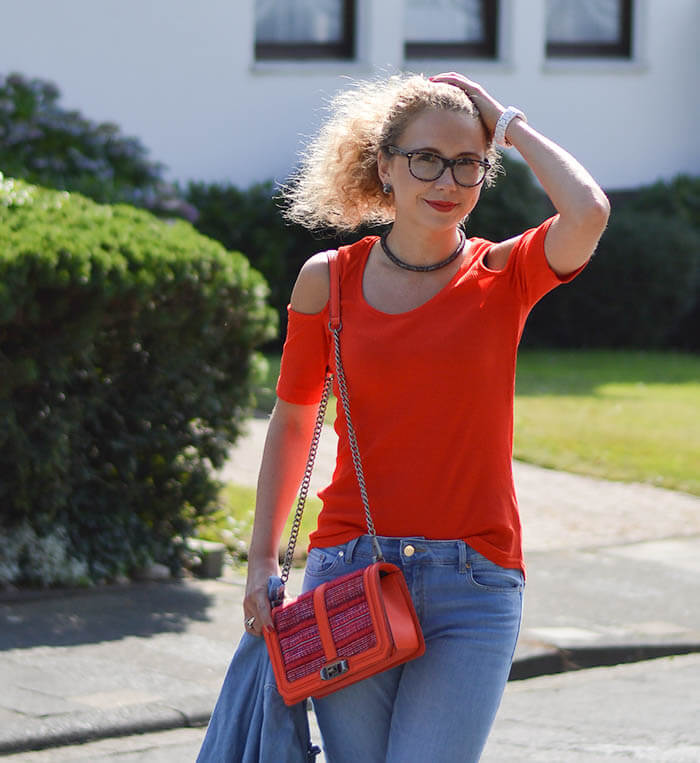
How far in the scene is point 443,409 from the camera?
2939mm

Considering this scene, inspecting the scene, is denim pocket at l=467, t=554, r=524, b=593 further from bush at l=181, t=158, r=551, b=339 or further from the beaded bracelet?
bush at l=181, t=158, r=551, b=339

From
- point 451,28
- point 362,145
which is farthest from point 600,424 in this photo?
point 362,145

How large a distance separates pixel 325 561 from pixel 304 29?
1397cm

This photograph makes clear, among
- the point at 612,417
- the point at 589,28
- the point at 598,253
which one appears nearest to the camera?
the point at 612,417

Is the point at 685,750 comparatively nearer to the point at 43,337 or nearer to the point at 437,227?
the point at 437,227

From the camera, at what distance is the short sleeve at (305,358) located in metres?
3.10

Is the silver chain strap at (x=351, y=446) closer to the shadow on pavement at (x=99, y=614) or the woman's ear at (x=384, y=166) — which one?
the woman's ear at (x=384, y=166)

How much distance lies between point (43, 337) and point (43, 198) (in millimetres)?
1222

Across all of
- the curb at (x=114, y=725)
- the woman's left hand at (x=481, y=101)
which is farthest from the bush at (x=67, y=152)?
the woman's left hand at (x=481, y=101)

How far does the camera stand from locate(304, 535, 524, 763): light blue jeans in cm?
285

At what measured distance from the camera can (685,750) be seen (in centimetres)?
490

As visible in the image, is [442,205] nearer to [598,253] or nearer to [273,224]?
[273,224]

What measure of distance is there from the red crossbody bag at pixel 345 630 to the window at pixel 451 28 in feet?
47.1

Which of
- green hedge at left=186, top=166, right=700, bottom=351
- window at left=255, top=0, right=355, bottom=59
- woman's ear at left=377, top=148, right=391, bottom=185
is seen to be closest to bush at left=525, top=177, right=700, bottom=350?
green hedge at left=186, top=166, right=700, bottom=351
